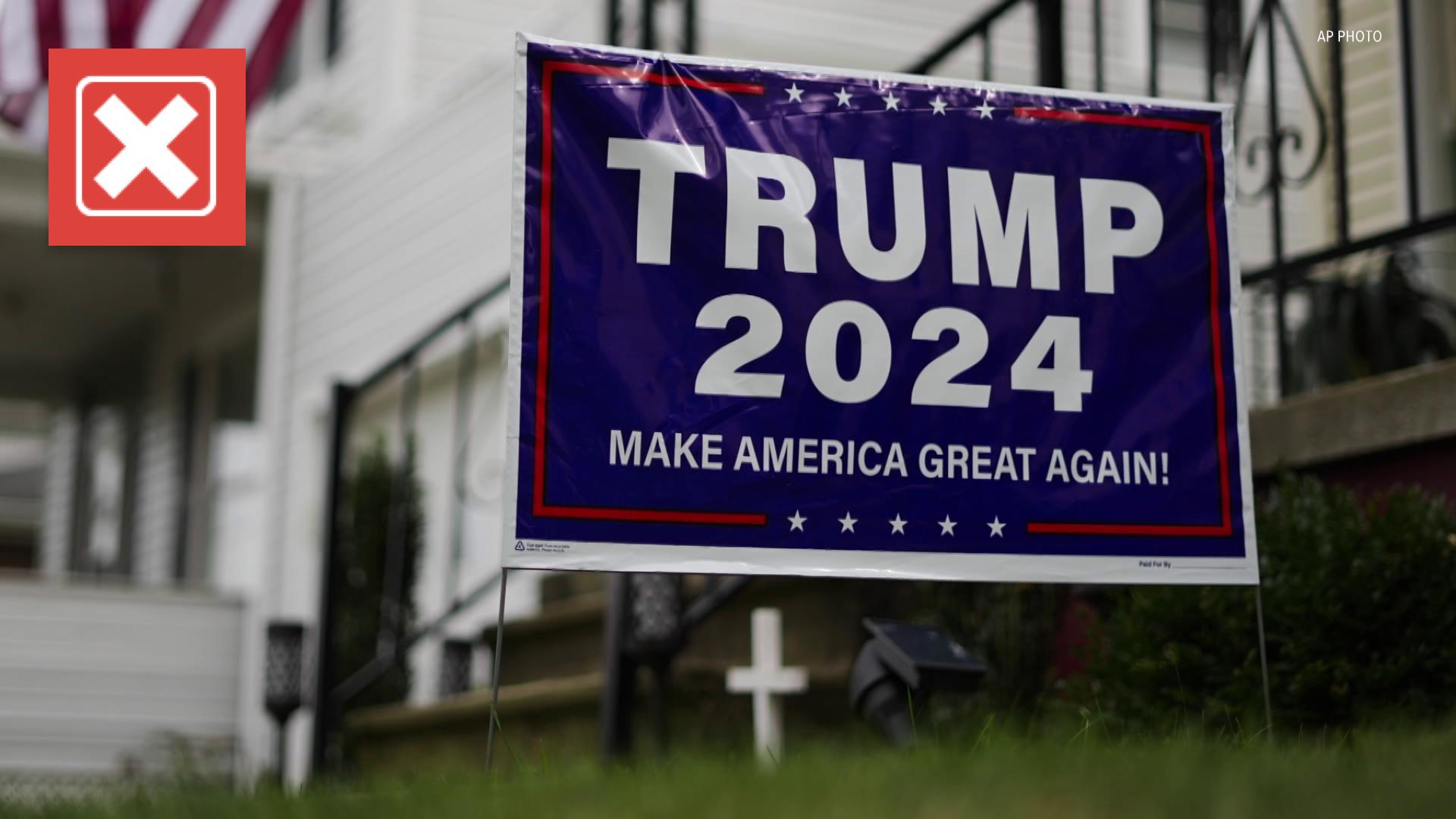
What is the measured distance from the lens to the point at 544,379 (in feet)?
9.29

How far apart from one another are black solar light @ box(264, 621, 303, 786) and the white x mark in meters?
1.99

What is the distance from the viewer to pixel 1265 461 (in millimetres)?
3891

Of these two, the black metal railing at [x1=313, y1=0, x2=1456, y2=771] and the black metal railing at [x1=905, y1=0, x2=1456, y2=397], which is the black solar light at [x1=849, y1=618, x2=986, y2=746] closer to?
the black metal railing at [x1=313, y1=0, x2=1456, y2=771]

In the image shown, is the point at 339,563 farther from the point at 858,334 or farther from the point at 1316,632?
the point at 1316,632

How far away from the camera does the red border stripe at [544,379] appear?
2805mm

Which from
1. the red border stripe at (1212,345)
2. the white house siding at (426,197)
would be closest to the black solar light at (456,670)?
the white house siding at (426,197)

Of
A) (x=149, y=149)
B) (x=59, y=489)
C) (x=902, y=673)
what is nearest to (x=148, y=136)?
(x=149, y=149)

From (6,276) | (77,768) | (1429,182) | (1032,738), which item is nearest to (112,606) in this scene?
(77,768)

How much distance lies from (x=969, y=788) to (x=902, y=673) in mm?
1154

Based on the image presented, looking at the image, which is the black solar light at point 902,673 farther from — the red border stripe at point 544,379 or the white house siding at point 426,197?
the white house siding at point 426,197

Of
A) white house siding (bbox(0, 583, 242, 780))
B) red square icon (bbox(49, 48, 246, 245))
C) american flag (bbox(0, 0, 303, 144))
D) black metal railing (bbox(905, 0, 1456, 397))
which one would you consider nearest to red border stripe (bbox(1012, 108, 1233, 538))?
black metal railing (bbox(905, 0, 1456, 397))

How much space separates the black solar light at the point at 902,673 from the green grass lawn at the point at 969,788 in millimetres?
549

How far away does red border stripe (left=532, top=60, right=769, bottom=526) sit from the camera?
2805mm

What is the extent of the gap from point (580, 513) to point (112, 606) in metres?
7.43
